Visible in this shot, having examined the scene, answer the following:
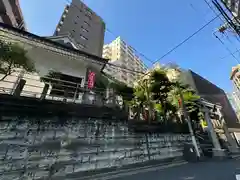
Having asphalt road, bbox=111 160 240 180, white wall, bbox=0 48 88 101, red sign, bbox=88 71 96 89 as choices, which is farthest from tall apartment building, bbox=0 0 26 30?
asphalt road, bbox=111 160 240 180

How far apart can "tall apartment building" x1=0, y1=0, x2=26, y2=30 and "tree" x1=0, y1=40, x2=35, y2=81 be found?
A: 35.1 ft

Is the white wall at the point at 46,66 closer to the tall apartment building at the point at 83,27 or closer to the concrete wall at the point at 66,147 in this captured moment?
the concrete wall at the point at 66,147

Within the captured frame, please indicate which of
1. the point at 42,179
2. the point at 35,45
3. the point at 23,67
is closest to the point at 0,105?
the point at 42,179

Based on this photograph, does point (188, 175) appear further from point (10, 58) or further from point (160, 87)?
point (10, 58)

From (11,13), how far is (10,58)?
546 inches

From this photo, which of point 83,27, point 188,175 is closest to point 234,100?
point 188,175

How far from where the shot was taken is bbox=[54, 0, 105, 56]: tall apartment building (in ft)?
82.2

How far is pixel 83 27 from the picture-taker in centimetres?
2755

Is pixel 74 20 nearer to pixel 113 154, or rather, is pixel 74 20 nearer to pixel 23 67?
pixel 23 67

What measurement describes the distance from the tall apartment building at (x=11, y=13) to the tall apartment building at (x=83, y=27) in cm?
568

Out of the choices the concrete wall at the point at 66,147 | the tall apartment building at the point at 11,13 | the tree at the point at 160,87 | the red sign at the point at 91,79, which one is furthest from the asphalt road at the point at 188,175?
the tall apartment building at the point at 11,13

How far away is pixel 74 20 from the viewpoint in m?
27.7

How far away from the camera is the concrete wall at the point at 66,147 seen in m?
4.19

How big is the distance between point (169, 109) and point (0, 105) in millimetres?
9715
